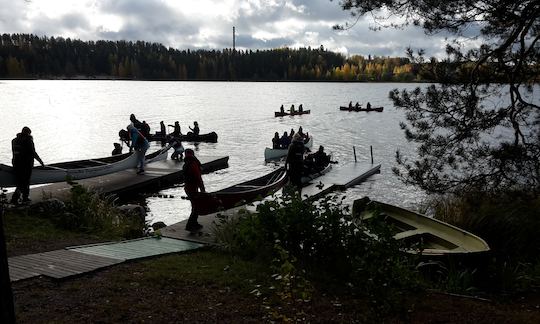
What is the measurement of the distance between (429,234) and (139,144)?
13966mm

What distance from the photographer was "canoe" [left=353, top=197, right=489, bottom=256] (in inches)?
344

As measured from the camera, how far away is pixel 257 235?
7926 mm

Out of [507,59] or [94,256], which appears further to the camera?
[507,59]

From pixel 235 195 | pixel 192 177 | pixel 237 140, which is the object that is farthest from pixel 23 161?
pixel 237 140

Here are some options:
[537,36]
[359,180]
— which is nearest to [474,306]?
[537,36]

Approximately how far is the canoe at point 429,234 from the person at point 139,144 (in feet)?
36.3

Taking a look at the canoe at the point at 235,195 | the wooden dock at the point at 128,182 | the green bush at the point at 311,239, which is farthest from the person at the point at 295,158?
the wooden dock at the point at 128,182

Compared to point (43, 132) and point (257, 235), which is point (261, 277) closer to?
point (257, 235)

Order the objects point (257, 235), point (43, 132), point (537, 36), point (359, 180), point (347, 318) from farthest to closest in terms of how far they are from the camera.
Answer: point (43, 132), point (359, 180), point (537, 36), point (257, 235), point (347, 318)

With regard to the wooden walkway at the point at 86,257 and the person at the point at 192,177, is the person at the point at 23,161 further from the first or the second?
the wooden walkway at the point at 86,257

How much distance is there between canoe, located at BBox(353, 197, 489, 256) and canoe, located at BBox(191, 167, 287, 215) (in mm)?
2850

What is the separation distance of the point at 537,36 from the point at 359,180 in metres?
16.0

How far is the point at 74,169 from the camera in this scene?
1762 cm

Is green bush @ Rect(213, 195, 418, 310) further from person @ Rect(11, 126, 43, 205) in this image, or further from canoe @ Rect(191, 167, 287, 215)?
person @ Rect(11, 126, 43, 205)
